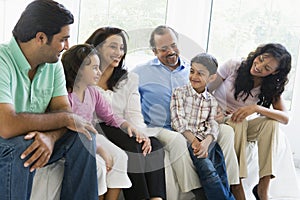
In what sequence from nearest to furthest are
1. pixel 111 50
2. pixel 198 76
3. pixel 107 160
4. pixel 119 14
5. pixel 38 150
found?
pixel 38 150, pixel 107 160, pixel 111 50, pixel 198 76, pixel 119 14

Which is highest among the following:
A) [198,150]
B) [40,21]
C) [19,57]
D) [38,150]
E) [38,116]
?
[40,21]

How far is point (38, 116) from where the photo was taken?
1492mm

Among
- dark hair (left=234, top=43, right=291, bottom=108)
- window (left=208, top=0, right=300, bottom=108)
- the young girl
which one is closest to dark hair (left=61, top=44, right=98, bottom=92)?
the young girl

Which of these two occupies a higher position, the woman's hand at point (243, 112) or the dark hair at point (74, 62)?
the dark hair at point (74, 62)

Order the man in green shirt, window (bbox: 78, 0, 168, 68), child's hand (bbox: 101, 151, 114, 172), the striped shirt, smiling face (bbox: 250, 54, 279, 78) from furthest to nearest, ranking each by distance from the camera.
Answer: window (bbox: 78, 0, 168, 68), smiling face (bbox: 250, 54, 279, 78), the striped shirt, child's hand (bbox: 101, 151, 114, 172), the man in green shirt

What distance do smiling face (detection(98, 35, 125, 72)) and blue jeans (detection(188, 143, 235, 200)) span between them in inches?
23.1

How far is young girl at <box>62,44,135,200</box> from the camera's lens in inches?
68.6

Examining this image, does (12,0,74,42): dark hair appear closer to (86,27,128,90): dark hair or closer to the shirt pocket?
the shirt pocket

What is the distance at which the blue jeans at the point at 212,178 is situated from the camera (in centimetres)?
195

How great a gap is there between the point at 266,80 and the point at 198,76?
1.46 ft

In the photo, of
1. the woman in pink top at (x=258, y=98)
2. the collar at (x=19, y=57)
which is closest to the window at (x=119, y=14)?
the woman in pink top at (x=258, y=98)

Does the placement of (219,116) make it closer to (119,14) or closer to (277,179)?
(277,179)

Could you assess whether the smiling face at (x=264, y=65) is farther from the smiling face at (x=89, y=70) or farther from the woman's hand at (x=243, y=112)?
the smiling face at (x=89, y=70)

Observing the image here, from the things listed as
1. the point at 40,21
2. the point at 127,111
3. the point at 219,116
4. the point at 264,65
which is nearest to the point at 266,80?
the point at 264,65
